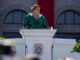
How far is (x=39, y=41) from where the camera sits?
15.0ft

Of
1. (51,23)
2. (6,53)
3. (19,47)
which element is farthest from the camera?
(51,23)

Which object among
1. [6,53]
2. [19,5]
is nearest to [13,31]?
[19,5]

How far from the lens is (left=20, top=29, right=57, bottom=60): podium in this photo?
4.44 m

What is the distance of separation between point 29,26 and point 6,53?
4087 mm

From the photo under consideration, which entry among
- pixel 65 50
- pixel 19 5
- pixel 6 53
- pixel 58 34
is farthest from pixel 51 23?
pixel 6 53

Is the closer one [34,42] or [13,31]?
[34,42]

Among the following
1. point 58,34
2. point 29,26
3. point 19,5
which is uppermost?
point 19,5

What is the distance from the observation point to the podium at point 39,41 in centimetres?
444

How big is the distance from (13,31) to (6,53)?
1335 cm

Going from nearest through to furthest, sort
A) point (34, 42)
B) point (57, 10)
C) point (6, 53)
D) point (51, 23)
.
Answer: point (6, 53)
point (34, 42)
point (51, 23)
point (57, 10)

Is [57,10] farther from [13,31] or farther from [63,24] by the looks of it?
[13,31]

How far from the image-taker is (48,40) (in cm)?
461

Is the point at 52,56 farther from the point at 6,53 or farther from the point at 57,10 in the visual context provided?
the point at 57,10

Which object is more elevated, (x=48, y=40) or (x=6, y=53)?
(x=6, y=53)
